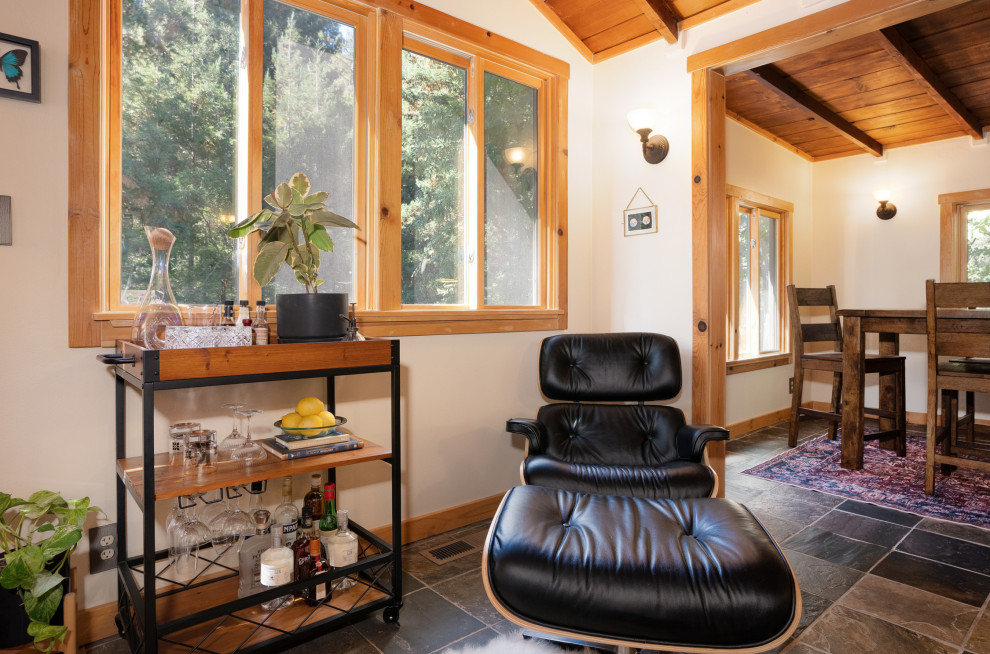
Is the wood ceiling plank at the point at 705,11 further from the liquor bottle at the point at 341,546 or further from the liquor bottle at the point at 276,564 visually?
the liquor bottle at the point at 276,564

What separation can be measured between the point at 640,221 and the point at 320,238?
5.87 ft

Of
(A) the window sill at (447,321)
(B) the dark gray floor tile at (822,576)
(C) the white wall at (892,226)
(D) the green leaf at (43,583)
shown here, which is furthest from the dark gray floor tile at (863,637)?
(C) the white wall at (892,226)

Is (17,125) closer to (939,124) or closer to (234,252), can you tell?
(234,252)

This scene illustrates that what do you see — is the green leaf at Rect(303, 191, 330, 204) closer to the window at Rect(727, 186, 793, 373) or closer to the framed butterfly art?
the framed butterfly art

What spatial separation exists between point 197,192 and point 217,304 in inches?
15.8

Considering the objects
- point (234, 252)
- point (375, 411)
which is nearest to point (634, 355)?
point (375, 411)

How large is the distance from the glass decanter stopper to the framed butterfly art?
54 cm

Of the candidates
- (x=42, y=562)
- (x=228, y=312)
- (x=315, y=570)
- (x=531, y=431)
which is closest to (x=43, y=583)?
(x=42, y=562)

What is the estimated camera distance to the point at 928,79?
3557mm

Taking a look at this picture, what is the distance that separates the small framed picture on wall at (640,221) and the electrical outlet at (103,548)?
8.52ft

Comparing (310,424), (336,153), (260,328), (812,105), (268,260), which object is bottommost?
(310,424)

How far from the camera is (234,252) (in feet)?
6.79

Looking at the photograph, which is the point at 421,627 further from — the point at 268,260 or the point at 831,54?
the point at 831,54

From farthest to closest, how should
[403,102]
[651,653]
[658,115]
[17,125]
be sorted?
1. [658,115]
2. [403,102]
3. [651,653]
4. [17,125]
